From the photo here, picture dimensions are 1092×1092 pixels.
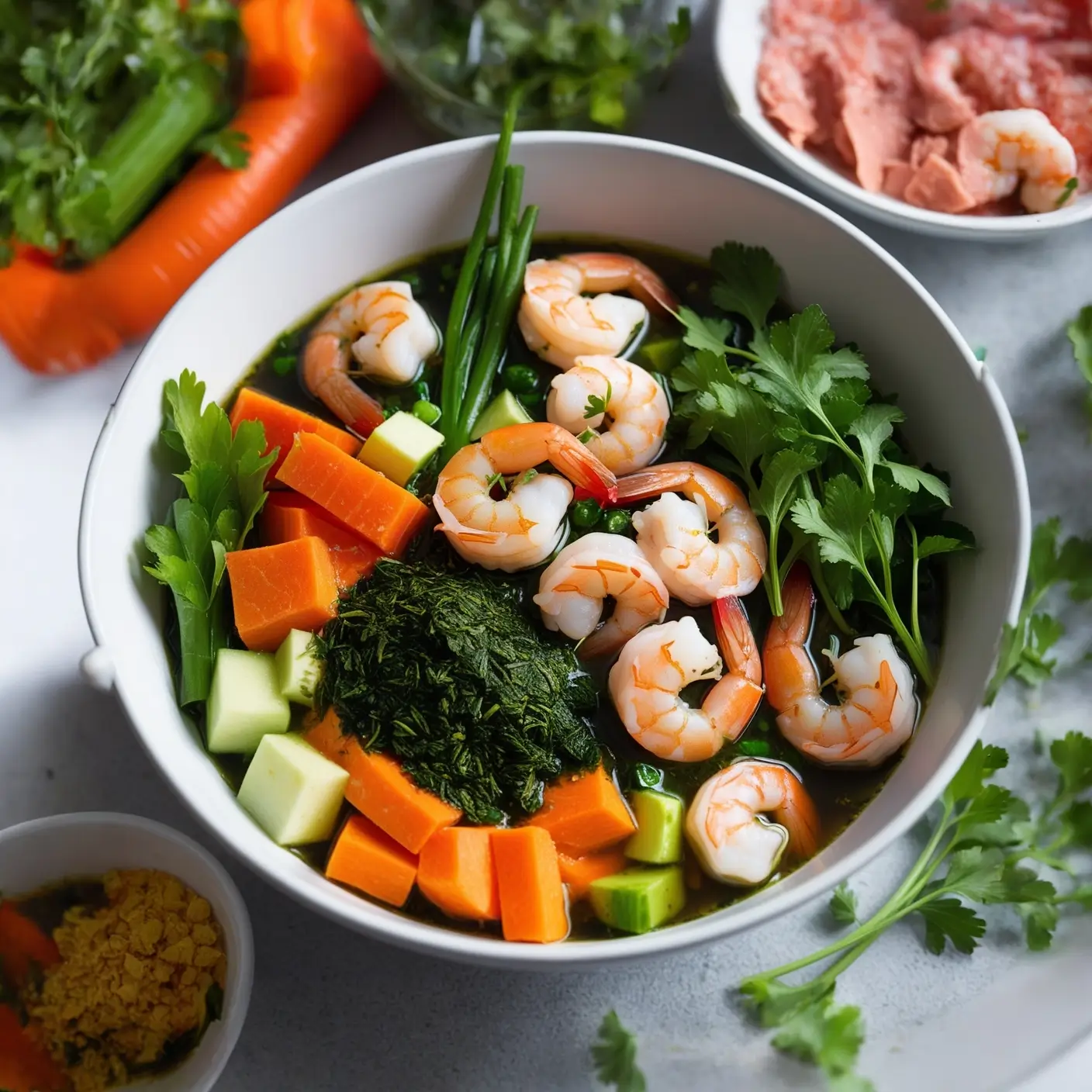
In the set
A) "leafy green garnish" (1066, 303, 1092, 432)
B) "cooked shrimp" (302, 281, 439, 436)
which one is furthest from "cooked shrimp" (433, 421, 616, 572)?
"leafy green garnish" (1066, 303, 1092, 432)

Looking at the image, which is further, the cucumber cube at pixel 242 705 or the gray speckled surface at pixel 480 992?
the gray speckled surface at pixel 480 992

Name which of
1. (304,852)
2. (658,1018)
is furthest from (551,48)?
(658,1018)

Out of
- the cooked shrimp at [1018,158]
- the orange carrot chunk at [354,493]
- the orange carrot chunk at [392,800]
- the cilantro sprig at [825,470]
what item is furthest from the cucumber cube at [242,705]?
the cooked shrimp at [1018,158]

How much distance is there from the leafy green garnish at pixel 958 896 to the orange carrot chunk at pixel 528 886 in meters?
0.44

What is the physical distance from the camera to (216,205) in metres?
2.32

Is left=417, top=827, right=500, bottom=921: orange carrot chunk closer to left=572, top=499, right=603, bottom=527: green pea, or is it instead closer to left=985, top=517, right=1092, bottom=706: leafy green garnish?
left=572, top=499, right=603, bottom=527: green pea

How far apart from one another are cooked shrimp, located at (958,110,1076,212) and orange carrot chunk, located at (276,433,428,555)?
4.23ft

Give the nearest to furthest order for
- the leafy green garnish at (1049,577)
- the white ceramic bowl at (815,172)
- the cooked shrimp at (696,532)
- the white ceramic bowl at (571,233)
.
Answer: the white ceramic bowl at (571,233)
the cooked shrimp at (696,532)
the leafy green garnish at (1049,577)
the white ceramic bowl at (815,172)

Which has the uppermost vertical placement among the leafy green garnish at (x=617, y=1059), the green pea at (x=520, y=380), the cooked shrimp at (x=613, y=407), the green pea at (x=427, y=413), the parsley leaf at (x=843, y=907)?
the cooked shrimp at (x=613, y=407)

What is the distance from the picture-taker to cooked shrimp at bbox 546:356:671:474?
1918mm

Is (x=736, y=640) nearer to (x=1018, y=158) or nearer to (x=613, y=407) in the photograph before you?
(x=613, y=407)

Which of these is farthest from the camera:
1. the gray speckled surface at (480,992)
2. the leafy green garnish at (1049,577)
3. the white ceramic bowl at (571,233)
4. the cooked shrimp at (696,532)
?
the leafy green garnish at (1049,577)

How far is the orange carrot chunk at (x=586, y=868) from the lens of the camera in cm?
177

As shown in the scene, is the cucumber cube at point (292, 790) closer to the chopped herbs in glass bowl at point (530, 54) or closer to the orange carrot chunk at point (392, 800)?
the orange carrot chunk at point (392, 800)
